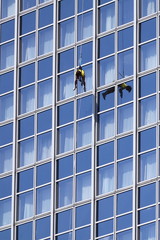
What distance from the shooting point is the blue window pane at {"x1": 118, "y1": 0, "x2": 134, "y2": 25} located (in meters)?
146

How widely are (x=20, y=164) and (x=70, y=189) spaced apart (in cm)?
439

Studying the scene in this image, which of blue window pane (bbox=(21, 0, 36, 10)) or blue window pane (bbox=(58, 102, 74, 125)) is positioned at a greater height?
blue window pane (bbox=(21, 0, 36, 10))

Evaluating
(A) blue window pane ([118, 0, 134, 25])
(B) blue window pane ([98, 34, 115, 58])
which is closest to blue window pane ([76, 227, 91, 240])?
(B) blue window pane ([98, 34, 115, 58])

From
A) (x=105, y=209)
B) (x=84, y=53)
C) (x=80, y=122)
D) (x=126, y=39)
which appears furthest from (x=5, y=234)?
(x=126, y=39)

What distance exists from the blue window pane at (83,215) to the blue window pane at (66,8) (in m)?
11.4

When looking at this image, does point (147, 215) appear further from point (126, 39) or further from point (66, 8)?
point (66, 8)

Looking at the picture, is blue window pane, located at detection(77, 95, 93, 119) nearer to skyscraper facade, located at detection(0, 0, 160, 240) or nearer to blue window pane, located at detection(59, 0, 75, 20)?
skyscraper facade, located at detection(0, 0, 160, 240)

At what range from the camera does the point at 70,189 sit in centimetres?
14575

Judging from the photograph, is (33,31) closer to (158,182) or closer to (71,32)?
(71,32)

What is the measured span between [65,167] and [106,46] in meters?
7.00

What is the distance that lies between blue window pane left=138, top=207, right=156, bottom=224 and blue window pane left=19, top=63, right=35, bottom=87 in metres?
12.7

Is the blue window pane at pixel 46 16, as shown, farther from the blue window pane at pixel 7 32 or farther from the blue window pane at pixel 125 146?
the blue window pane at pixel 125 146

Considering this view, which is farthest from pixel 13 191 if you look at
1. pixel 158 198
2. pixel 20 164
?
pixel 158 198

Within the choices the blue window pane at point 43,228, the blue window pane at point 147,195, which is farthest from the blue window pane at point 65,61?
the blue window pane at point 147,195
